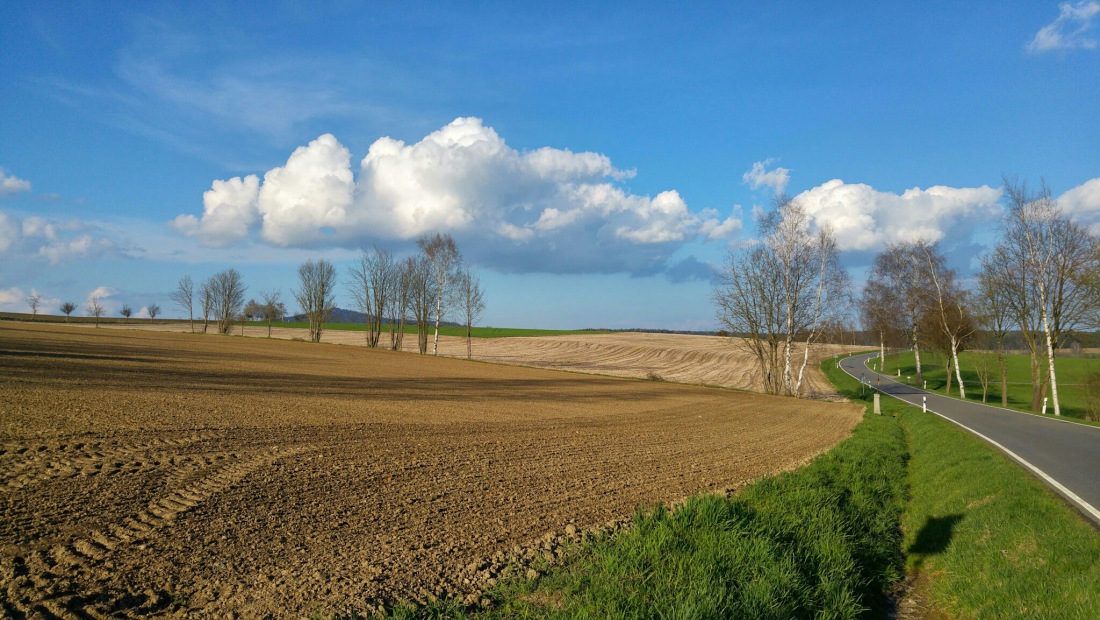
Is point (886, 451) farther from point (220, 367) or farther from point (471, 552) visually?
point (220, 367)

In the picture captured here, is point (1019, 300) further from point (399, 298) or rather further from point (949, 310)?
point (399, 298)

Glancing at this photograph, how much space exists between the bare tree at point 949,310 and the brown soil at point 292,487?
3286 centimetres

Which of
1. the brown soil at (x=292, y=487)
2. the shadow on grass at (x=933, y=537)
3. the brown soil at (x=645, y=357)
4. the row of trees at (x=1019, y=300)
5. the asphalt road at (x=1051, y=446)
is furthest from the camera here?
the brown soil at (x=645, y=357)

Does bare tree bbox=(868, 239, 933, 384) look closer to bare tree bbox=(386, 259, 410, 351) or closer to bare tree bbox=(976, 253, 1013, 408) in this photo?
bare tree bbox=(976, 253, 1013, 408)

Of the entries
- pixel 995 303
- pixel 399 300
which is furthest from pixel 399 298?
pixel 995 303

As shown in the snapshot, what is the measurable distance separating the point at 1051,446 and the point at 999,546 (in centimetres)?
1066

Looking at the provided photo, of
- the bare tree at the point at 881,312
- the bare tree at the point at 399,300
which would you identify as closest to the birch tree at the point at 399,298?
the bare tree at the point at 399,300

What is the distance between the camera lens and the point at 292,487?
8.37 m

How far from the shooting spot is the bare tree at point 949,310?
44562 millimetres

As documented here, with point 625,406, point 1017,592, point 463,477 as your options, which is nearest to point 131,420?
point 463,477

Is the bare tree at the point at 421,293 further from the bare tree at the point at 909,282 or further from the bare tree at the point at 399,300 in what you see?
the bare tree at the point at 909,282

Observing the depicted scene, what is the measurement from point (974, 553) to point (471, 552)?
22.0 feet

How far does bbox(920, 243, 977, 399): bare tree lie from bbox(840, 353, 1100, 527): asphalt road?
19.5m

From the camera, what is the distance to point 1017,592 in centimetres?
639
